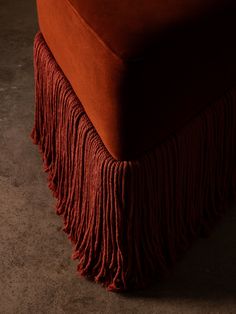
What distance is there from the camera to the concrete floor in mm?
1188

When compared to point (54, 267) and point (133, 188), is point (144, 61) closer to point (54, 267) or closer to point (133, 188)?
point (133, 188)

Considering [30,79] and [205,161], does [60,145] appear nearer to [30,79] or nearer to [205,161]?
[205,161]

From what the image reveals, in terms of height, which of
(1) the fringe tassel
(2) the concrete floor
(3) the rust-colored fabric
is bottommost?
(2) the concrete floor

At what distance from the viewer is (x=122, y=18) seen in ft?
3.40

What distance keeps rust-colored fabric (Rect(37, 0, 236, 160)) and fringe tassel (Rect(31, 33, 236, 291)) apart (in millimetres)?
42

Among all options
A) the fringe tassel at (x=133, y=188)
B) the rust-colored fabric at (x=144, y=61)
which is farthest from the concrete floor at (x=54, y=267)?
the rust-colored fabric at (x=144, y=61)

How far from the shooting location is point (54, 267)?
4.12 feet

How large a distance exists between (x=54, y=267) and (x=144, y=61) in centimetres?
49

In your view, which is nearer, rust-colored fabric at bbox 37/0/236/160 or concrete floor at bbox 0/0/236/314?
rust-colored fabric at bbox 37/0/236/160

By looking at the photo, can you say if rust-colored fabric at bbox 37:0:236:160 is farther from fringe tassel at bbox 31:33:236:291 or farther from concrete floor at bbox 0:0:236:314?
concrete floor at bbox 0:0:236:314

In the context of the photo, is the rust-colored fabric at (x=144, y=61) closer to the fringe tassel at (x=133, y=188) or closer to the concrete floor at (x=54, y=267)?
the fringe tassel at (x=133, y=188)

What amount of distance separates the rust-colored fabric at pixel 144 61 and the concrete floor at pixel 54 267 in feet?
0.95

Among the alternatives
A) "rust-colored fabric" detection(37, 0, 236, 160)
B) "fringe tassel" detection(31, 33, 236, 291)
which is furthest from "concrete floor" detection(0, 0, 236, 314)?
"rust-colored fabric" detection(37, 0, 236, 160)

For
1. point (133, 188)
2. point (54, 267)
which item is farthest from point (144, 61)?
point (54, 267)
